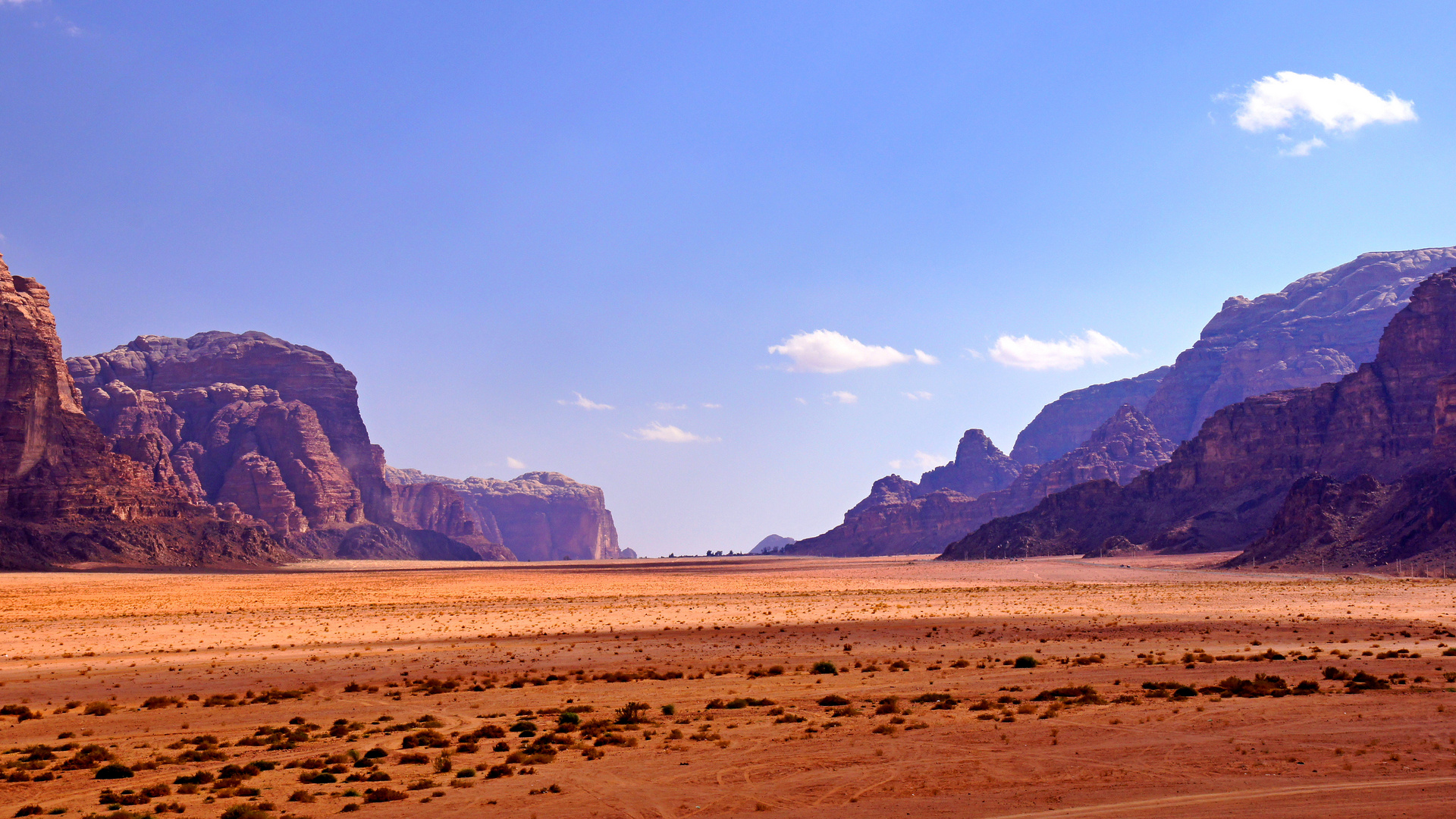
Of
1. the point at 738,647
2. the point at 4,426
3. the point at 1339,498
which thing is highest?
the point at 4,426

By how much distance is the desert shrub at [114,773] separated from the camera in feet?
56.2

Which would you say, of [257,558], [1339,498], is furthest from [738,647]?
[257,558]

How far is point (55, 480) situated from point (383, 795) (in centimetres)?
14363

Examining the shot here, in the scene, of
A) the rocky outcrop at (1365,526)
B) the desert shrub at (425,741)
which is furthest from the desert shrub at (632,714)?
the rocky outcrop at (1365,526)

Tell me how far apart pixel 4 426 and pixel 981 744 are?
145750mm

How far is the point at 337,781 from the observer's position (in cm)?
1670

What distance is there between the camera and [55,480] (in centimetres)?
13300

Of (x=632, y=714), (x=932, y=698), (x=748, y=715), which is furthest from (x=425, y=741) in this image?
(x=932, y=698)

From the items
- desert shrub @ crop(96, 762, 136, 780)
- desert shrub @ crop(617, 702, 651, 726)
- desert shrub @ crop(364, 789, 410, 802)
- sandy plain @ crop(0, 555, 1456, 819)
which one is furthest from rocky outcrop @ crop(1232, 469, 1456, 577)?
desert shrub @ crop(96, 762, 136, 780)

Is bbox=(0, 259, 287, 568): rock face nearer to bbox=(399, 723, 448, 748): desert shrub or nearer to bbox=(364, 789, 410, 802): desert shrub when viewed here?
bbox=(399, 723, 448, 748): desert shrub

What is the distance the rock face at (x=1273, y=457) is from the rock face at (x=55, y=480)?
427ft

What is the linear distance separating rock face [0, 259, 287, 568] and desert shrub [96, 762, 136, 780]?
122m

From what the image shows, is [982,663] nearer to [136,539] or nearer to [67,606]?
[67,606]

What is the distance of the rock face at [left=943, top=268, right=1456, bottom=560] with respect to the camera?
147 metres
